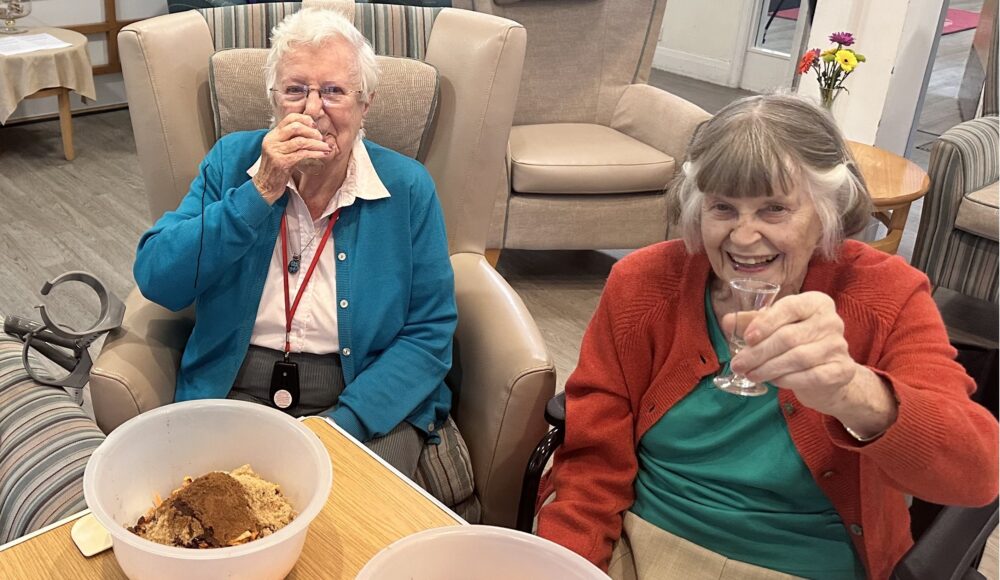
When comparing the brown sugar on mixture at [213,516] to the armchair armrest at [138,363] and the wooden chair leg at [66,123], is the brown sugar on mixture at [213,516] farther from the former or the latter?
the wooden chair leg at [66,123]

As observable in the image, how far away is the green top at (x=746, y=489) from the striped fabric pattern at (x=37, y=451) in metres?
0.88

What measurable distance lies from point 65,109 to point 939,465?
14.2 ft

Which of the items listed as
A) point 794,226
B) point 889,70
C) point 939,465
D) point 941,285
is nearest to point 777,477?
point 939,465

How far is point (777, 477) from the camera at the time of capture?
1.42 m

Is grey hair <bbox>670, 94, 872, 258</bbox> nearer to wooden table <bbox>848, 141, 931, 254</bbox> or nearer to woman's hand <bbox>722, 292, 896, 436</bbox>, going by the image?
woman's hand <bbox>722, 292, 896, 436</bbox>

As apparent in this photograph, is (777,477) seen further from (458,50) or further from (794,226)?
(458,50)

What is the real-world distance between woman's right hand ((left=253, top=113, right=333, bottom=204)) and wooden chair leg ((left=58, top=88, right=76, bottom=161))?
328 centimetres

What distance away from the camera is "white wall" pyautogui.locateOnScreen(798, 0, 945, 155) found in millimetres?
4047

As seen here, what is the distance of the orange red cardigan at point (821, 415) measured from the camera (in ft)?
3.98

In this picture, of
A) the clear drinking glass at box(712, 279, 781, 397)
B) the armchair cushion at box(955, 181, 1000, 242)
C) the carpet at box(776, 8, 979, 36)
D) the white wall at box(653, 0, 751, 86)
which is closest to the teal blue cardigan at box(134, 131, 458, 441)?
the clear drinking glass at box(712, 279, 781, 397)

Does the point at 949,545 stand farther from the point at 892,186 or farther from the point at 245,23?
the point at 892,186

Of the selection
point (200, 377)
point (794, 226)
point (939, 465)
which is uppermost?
point (794, 226)

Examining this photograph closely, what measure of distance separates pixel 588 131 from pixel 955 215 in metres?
1.30

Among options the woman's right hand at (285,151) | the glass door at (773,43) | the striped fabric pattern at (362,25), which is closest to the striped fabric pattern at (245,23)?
the striped fabric pattern at (362,25)
